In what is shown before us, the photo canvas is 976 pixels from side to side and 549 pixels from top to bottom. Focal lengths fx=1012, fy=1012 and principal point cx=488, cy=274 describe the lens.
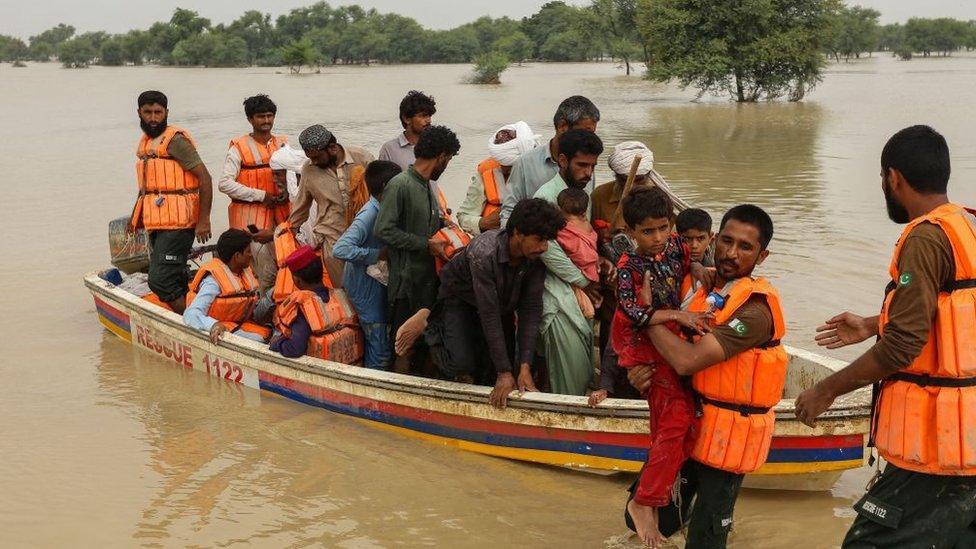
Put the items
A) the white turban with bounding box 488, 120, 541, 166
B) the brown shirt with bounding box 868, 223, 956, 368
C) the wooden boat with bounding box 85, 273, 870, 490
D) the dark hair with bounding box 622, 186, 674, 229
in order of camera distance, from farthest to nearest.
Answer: the white turban with bounding box 488, 120, 541, 166 → the wooden boat with bounding box 85, 273, 870, 490 → the dark hair with bounding box 622, 186, 674, 229 → the brown shirt with bounding box 868, 223, 956, 368

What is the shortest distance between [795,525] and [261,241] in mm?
3938

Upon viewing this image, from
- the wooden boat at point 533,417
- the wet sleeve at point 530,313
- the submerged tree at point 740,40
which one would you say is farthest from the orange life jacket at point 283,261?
the submerged tree at point 740,40

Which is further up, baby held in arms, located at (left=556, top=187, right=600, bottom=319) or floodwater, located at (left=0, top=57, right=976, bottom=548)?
baby held in arms, located at (left=556, top=187, right=600, bottom=319)

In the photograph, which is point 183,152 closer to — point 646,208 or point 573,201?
point 573,201

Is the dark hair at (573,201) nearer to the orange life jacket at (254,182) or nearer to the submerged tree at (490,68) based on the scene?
the orange life jacket at (254,182)

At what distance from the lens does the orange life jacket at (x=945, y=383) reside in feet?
9.02

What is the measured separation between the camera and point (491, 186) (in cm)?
585

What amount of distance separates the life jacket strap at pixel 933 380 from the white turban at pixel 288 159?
472 centimetres

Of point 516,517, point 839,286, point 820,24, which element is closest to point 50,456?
point 516,517

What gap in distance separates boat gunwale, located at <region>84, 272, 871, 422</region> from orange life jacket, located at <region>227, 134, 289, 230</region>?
3.01 ft

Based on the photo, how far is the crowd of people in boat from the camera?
3283mm

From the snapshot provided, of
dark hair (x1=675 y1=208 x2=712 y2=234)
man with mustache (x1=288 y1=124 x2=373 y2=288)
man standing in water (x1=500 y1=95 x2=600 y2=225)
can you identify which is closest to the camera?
dark hair (x1=675 y1=208 x2=712 y2=234)

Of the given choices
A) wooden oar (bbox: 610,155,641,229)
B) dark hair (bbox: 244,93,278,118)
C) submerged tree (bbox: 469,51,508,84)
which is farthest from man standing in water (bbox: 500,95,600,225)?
submerged tree (bbox: 469,51,508,84)

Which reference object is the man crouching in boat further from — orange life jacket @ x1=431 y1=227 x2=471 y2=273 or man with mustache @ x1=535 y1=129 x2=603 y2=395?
orange life jacket @ x1=431 y1=227 x2=471 y2=273
